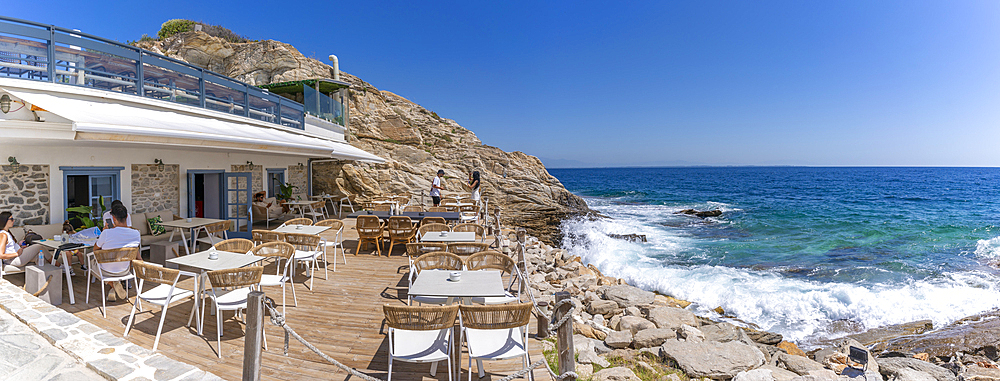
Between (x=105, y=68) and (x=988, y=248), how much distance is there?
2811 cm

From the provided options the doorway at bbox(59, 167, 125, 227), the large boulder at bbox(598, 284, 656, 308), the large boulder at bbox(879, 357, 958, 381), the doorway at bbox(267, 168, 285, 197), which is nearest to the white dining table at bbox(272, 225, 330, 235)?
the doorway at bbox(59, 167, 125, 227)

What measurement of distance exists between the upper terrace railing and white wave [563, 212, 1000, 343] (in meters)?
11.4

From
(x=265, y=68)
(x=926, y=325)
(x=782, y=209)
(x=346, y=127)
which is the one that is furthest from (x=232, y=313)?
(x=782, y=209)

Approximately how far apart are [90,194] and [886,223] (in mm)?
33486

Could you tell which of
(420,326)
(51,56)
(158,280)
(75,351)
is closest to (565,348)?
(420,326)

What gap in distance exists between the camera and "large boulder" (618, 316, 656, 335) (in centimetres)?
613

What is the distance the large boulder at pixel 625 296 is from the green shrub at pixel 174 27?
33.1 m

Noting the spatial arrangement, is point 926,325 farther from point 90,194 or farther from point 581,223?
point 90,194

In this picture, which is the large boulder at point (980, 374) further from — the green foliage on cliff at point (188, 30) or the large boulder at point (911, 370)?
the green foliage on cliff at point (188, 30)

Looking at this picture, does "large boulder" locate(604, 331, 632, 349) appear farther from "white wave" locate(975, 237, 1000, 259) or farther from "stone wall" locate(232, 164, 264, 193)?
"white wave" locate(975, 237, 1000, 259)

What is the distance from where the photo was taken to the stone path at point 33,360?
312cm

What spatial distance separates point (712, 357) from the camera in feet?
16.5

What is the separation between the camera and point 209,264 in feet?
14.5

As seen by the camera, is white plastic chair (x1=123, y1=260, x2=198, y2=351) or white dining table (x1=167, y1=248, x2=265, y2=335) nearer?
white plastic chair (x1=123, y1=260, x2=198, y2=351)
